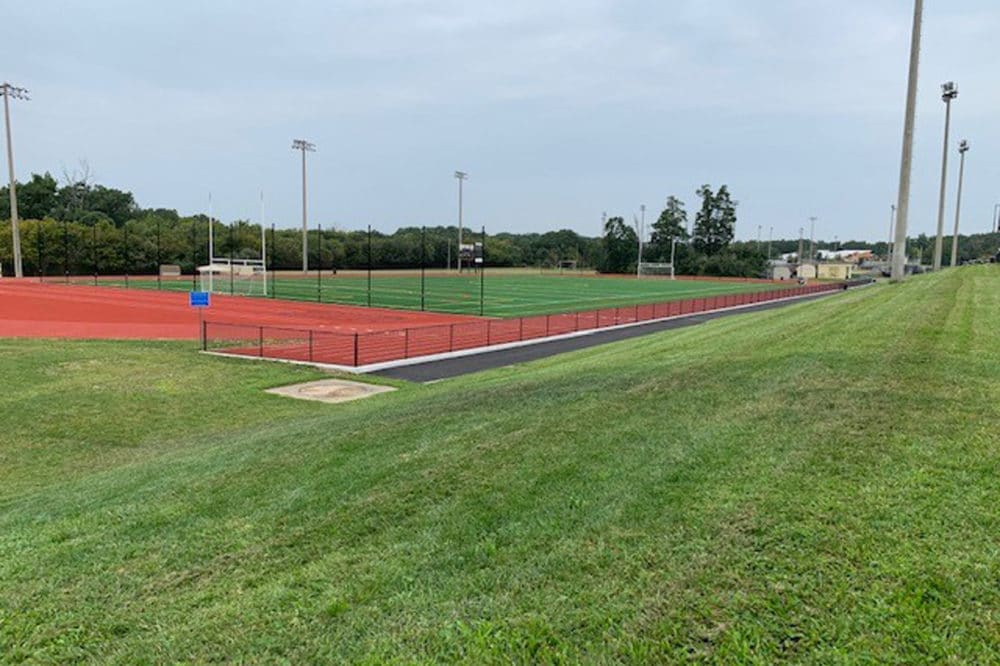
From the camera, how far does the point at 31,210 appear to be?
101 metres

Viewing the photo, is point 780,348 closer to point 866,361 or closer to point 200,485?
point 866,361

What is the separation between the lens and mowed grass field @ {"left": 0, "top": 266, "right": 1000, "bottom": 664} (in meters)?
3.65

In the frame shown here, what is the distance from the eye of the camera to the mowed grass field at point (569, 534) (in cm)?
365

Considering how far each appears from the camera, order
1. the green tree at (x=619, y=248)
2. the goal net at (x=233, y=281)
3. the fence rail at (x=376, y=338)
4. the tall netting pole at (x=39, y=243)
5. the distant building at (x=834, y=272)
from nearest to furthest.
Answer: the fence rail at (x=376, y=338), the goal net at (x=233, y=281), the tall netting pole at (x=39, y=243), the distant building at (x=834, y=272), the green tree at (x=619, y=248)

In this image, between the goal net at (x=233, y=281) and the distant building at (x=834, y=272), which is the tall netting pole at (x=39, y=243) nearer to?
the goal net at (x=233, y=281)

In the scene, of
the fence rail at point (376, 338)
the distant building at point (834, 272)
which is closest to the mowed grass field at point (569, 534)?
the fence rail at point (376, 338)

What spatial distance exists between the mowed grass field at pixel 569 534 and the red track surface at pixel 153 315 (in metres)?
21.9

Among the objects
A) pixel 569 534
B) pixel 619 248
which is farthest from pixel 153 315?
pixel 619 248

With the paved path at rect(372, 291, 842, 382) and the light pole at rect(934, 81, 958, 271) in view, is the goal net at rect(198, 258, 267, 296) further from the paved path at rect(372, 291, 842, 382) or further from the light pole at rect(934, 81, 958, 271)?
the light pole at rect(934, 81, 958, 271)

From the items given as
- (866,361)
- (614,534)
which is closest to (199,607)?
(614,534)

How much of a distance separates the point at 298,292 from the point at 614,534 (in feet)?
181

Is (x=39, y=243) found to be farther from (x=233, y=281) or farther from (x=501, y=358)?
(x=501, y=358)

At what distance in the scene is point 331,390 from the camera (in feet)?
60.4

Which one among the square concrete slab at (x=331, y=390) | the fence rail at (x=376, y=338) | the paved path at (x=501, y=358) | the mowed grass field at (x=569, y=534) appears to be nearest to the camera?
the mowed grass field at (x=569, y=534)
